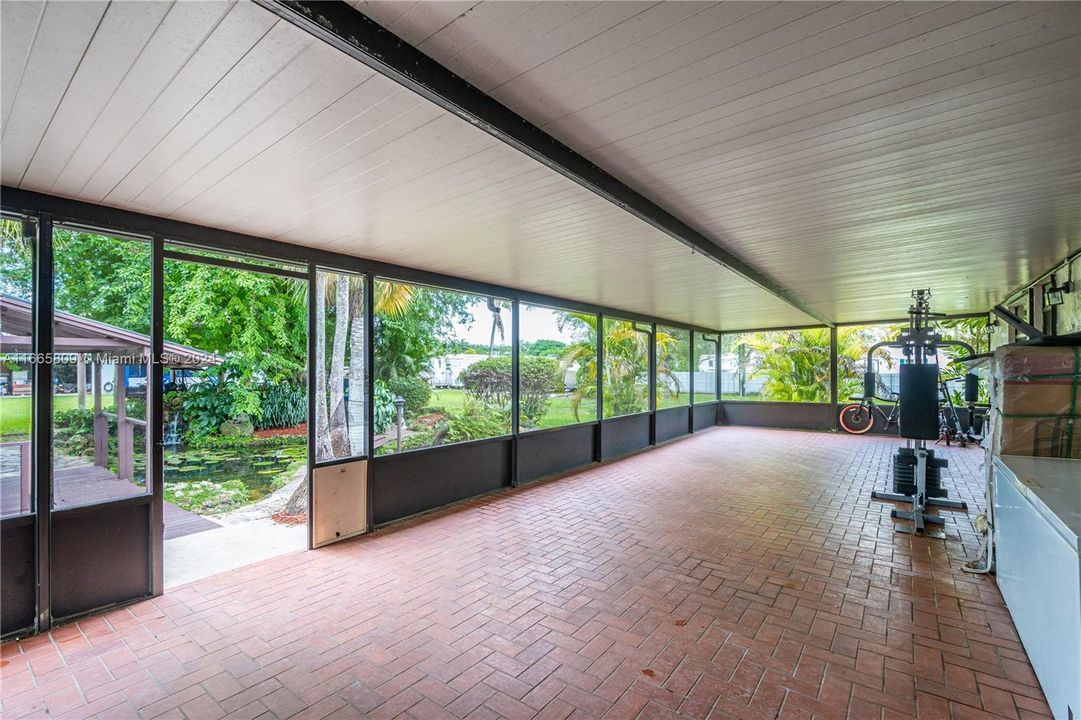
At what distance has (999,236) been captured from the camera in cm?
362

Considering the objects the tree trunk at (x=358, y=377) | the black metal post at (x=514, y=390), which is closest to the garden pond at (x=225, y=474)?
the tree trunk at (x=358, y=377)

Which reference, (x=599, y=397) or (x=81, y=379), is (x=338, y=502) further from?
(x=599, y=397)

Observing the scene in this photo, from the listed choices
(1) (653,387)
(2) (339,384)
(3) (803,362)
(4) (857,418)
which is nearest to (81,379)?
(2) (339,384)

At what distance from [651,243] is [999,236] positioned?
264cm

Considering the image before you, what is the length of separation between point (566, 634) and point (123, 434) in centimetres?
308

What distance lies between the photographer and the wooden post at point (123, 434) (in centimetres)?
304

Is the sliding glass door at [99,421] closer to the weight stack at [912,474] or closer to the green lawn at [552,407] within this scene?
the green lawn at [552,407]

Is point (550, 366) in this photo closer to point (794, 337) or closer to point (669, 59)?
point (669, 59)

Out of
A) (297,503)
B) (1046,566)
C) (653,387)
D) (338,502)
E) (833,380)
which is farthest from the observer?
(833,380)

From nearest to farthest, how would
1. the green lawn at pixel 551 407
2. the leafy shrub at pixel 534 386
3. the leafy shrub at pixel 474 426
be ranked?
the leafy shrub at pixel 474 426 → the green lawn at pixel 551 407 → the leafy shrub at pixel 534 386

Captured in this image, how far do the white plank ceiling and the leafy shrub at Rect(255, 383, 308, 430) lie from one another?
17.6 ft

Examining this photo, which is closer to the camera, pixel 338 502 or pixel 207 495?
pixel 338 502

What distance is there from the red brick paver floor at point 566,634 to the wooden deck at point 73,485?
704mm

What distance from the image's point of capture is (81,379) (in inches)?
Result: 113
